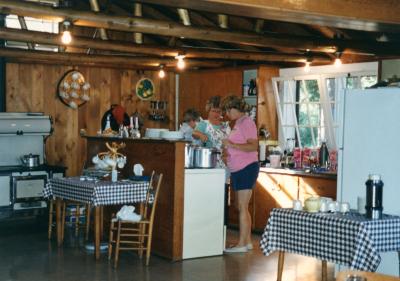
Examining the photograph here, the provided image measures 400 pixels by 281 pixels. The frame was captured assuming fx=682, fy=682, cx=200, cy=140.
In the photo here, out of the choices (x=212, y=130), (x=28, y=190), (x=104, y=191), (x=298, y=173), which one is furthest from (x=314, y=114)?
(x=28, y=190)

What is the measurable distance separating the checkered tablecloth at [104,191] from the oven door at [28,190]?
1779 millimetres

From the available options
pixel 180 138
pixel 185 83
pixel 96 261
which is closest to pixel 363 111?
pixel 180 138

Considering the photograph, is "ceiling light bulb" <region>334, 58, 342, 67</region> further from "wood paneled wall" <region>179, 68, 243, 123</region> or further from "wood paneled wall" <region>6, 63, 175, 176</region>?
"wood paneled wall" <region>6, 63, 175, 176</region>

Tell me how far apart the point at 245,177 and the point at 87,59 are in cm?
315

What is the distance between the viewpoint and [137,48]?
28.1 ft

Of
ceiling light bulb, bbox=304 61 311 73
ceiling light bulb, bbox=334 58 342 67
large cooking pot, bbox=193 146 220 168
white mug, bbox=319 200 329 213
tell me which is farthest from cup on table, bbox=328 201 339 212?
ceiling light bulb, bbox=304 61 311 73

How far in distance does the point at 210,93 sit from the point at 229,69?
0.62 meters

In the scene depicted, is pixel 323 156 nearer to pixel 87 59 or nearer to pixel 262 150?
pixel 262 150

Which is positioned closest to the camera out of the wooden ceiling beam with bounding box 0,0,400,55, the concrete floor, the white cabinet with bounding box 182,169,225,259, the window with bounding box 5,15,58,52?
the wooden ceiling beam with bounding box 0,0,400,55

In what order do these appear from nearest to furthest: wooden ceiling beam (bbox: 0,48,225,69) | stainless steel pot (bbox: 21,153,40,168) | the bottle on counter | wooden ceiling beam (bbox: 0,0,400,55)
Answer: wooden ceiling beam (bbox: 0,0,400,55) → the bottle on counter → wooden ceiling beam (bbox: 0,48,225,69) → stainless steel pot (bbox: 21,153,40,168)

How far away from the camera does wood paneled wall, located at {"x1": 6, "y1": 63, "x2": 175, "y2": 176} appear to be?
33.1 feet

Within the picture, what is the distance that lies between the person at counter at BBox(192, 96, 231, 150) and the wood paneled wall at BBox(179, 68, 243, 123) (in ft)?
6.59

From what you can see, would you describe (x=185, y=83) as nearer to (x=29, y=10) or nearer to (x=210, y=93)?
(x=210, y=93)

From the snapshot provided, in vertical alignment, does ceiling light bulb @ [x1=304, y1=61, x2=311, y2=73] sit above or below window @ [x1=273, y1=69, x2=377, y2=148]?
above
